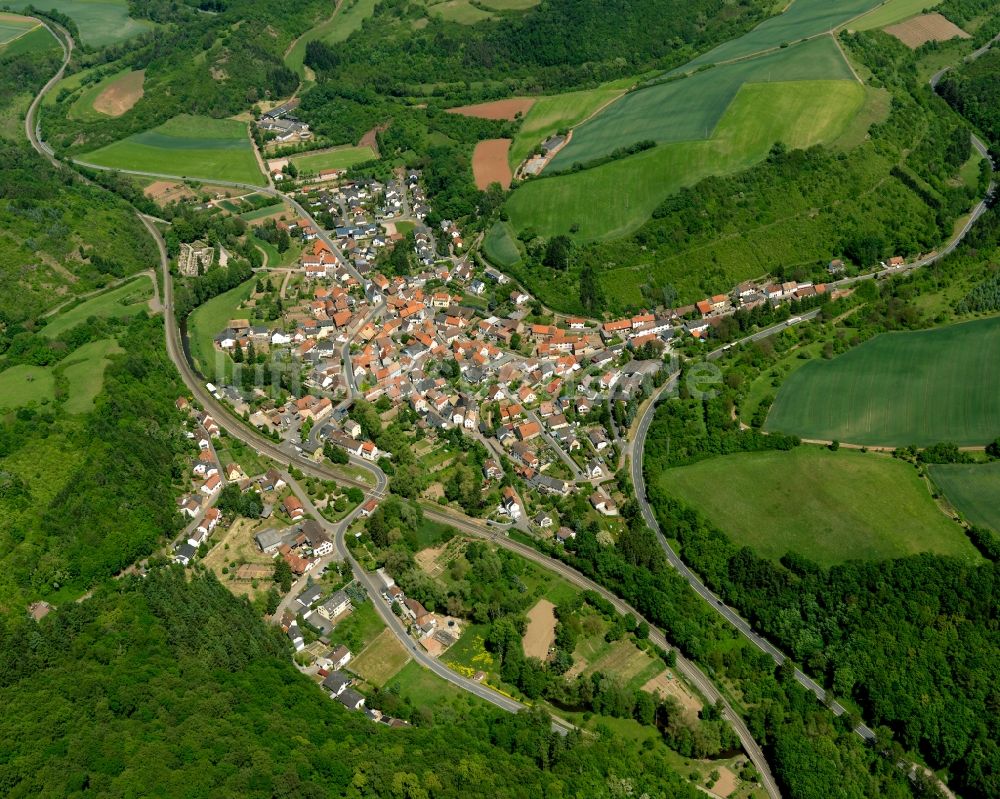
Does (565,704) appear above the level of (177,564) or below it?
below

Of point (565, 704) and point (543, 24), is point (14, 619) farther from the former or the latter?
point (543, 24)

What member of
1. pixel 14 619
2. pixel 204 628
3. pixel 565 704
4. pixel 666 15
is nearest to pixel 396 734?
pixel 565 704

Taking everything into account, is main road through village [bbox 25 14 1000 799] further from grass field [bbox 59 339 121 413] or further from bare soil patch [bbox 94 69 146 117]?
bare soil patch [bbox 94 69 146 117]

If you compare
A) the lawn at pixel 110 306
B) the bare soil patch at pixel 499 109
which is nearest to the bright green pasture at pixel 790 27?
the bare soil patch at pixel 499 109

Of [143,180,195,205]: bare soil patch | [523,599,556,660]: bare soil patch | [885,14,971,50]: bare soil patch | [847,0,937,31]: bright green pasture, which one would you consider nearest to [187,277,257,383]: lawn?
[143,180,195,205]: bare soil patch

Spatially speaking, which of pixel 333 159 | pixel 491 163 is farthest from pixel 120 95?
pixel 491 163

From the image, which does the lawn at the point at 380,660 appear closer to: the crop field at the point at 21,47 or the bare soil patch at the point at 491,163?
the bare soil patch at the point at 491,163
